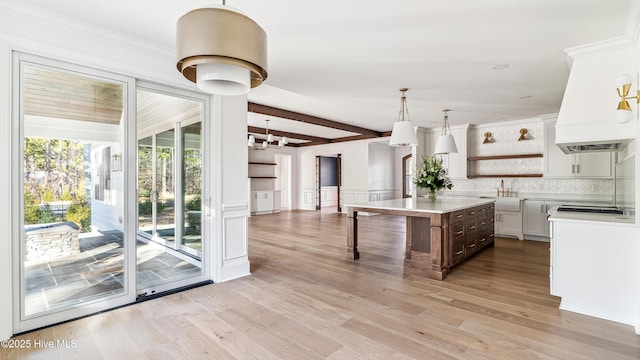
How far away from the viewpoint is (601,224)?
8.78ft

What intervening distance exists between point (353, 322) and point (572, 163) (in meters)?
5.73

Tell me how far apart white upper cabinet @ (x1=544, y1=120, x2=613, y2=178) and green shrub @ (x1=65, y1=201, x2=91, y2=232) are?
7.20 meters

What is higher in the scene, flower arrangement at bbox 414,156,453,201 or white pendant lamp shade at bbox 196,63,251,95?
white pendant lamp shade at bbox 196,63,251,95

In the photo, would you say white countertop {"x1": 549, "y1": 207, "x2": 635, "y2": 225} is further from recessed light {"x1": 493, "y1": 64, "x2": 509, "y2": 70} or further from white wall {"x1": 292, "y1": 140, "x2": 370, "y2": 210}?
white wall {"x1": 292, "y1": 140, "x2": 370, "y2": 210}

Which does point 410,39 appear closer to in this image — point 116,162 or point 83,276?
point 116,162

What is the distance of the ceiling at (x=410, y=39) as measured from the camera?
2322 millimetres

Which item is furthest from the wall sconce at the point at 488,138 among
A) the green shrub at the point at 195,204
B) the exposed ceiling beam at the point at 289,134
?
the green shrub at the point at 195,204

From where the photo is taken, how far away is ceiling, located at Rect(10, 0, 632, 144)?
2322 mm

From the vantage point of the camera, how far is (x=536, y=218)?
5934 mm

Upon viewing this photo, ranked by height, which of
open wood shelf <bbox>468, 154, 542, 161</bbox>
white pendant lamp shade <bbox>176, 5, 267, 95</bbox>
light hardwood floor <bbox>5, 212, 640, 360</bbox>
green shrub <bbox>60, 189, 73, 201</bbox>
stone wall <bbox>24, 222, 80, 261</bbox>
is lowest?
light hardwood floor <bbox>5, 212, 640, 360</bbox>

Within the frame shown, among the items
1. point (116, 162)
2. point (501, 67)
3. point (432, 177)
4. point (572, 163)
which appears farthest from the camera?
point (572, 163)

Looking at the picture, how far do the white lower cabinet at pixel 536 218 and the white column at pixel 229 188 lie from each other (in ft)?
18.1

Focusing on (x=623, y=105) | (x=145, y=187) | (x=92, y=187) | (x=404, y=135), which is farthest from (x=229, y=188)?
(x=623, y=105)

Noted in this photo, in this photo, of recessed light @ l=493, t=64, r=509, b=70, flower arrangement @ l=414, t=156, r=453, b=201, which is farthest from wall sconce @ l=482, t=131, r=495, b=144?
recessed light @ l=493, t=64, r=509, b=70
